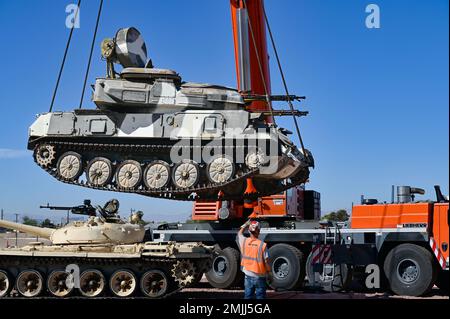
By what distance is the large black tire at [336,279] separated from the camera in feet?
60.2

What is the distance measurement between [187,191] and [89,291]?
3.58 meters

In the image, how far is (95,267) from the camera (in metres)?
16.4

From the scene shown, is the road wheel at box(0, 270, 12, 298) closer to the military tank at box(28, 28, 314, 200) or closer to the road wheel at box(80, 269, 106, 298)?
the road wheel at box(80, 269, 106, 298)

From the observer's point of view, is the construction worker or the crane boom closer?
the construction worker

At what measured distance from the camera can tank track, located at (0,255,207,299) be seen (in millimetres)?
16203

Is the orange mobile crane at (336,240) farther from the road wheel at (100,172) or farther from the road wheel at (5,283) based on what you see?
the road wheel at (5,283)

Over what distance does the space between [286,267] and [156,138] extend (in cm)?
539

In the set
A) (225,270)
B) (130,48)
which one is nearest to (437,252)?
(225,270)

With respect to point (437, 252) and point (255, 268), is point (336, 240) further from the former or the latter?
point (255, 268)

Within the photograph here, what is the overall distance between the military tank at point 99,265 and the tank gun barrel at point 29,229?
1.59 m

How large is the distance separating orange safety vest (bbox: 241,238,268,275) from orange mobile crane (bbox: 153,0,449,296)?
21.0ft

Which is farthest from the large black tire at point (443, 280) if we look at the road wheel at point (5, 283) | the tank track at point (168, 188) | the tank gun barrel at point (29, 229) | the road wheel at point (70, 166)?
the road wheel at point (5, 283)

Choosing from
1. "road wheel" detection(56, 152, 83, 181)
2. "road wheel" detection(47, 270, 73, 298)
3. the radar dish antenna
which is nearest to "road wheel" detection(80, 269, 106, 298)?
"road wheel" detection(47, 270, 73, 298)
